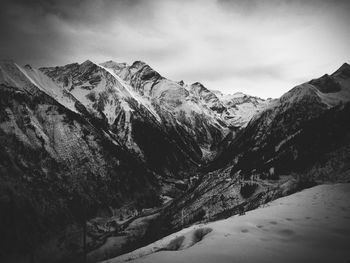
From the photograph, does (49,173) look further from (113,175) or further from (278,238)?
(278,238)

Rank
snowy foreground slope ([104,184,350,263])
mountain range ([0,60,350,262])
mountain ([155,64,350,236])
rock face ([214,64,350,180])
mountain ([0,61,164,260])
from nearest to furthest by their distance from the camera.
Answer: snowy foreground slope ([104,184,350,263])
mountain ([155,64,350,236])
mountain range ([0,60,350,262])
rock face ([214,64,350,180])
mountain ([0,61,164,260])

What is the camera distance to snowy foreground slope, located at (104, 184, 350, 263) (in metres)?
14.9

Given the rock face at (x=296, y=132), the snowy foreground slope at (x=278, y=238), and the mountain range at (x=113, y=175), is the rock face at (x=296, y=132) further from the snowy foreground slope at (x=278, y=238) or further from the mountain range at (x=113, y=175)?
the snowy foreground slope at (x=278, y=238)

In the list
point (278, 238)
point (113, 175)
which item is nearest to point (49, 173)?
point (113, 175)

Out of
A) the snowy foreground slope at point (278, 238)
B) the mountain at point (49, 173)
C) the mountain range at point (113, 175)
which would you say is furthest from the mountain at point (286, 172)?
the mountain at point (49, 173)

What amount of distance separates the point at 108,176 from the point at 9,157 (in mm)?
51291

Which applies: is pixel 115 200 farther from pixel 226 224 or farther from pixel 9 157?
pixel 226 224

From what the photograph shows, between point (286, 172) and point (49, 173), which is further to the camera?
point (49, 173)

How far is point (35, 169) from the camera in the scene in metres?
145

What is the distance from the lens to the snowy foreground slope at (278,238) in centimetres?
1492

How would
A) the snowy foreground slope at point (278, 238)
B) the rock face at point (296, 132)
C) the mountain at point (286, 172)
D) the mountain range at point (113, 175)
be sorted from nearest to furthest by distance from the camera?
1. the snowy foreground slope at point (278, 238)
2. the mountain at point (286, 172)
3. the mountain range at point (113, 175)
4. the rock face at point (296, 132)

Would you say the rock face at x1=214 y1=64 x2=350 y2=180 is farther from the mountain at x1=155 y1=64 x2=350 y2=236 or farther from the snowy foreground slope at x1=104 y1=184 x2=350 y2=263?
the snowy foreground slope at x1=104 y1=184 x2=350 y2=263

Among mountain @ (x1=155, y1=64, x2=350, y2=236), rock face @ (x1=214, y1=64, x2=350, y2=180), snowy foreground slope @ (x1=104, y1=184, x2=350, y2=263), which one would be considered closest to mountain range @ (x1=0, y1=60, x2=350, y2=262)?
mountain @ (x1=155, y1=64, x2=350, y2=236)

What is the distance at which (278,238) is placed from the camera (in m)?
17.1
